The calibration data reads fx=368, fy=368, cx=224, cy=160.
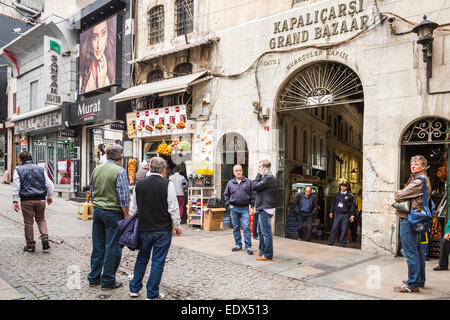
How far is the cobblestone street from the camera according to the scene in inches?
198

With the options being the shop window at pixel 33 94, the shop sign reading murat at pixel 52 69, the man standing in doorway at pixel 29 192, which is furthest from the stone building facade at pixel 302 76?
the shop window at pixel 33 94

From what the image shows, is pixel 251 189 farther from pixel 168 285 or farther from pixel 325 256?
pixel 168 285

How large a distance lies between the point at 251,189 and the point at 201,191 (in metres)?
3.29

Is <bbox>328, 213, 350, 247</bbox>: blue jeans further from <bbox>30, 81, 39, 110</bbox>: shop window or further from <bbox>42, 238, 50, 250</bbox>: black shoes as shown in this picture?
<bbox>30, 81, 39, 110</bbox>: shop window

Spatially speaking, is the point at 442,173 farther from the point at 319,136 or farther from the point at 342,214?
the point at 319,136

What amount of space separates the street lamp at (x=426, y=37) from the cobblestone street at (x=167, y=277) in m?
5.17

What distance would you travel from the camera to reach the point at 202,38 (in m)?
12.4

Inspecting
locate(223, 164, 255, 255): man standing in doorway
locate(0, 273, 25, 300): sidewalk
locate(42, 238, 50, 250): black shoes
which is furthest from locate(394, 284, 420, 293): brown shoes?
locate(42, 238, 50, 250): black shoes

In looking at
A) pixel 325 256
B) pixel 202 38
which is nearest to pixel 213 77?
pixel 202 38

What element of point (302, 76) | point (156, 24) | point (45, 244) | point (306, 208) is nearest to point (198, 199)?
point (306, 208)

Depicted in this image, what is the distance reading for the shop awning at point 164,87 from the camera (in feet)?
38.5

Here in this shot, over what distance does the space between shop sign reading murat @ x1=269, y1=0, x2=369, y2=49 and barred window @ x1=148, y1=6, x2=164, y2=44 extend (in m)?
5.43

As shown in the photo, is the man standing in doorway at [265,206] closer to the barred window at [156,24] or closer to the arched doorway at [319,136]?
the arched doorway at [319,136]

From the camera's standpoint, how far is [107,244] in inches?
199
